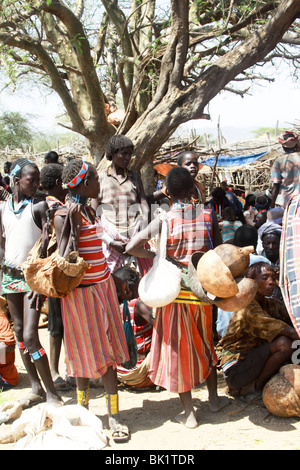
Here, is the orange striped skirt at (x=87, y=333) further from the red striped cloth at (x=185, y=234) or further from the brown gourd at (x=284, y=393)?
the brown gourd at (x=284, y=393)

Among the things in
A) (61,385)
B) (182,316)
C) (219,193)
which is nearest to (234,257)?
(182,316)

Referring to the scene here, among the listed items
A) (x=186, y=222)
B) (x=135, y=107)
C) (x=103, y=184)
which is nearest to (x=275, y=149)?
(x=135, y=107)

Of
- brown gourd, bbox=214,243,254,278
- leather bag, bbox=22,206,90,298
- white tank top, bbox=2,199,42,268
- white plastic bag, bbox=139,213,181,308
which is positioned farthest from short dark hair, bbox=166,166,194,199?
white tank top, bbox=2,199,42,268

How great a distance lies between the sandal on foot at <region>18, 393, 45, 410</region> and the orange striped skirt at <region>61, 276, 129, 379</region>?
76 centimetres

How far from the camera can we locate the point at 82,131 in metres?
6.69

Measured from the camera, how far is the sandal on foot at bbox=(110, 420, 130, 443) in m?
3.10

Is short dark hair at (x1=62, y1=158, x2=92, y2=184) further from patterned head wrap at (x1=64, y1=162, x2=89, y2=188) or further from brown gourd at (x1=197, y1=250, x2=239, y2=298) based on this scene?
brown gourd at (x1=197, y1=250, x2=239, y2=298)

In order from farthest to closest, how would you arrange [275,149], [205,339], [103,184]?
[275,149], [103,184], [205,339]

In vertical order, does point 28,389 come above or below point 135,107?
below

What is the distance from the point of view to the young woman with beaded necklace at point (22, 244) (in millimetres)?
3689

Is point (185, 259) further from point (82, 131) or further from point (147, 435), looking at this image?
point (82, 131)

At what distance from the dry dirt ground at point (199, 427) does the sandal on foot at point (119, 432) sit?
0.12 feet

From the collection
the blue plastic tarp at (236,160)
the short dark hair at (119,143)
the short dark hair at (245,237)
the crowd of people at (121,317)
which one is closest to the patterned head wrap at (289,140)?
the short dark hair at (245,237)

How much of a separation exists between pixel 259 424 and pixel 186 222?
1.50m
